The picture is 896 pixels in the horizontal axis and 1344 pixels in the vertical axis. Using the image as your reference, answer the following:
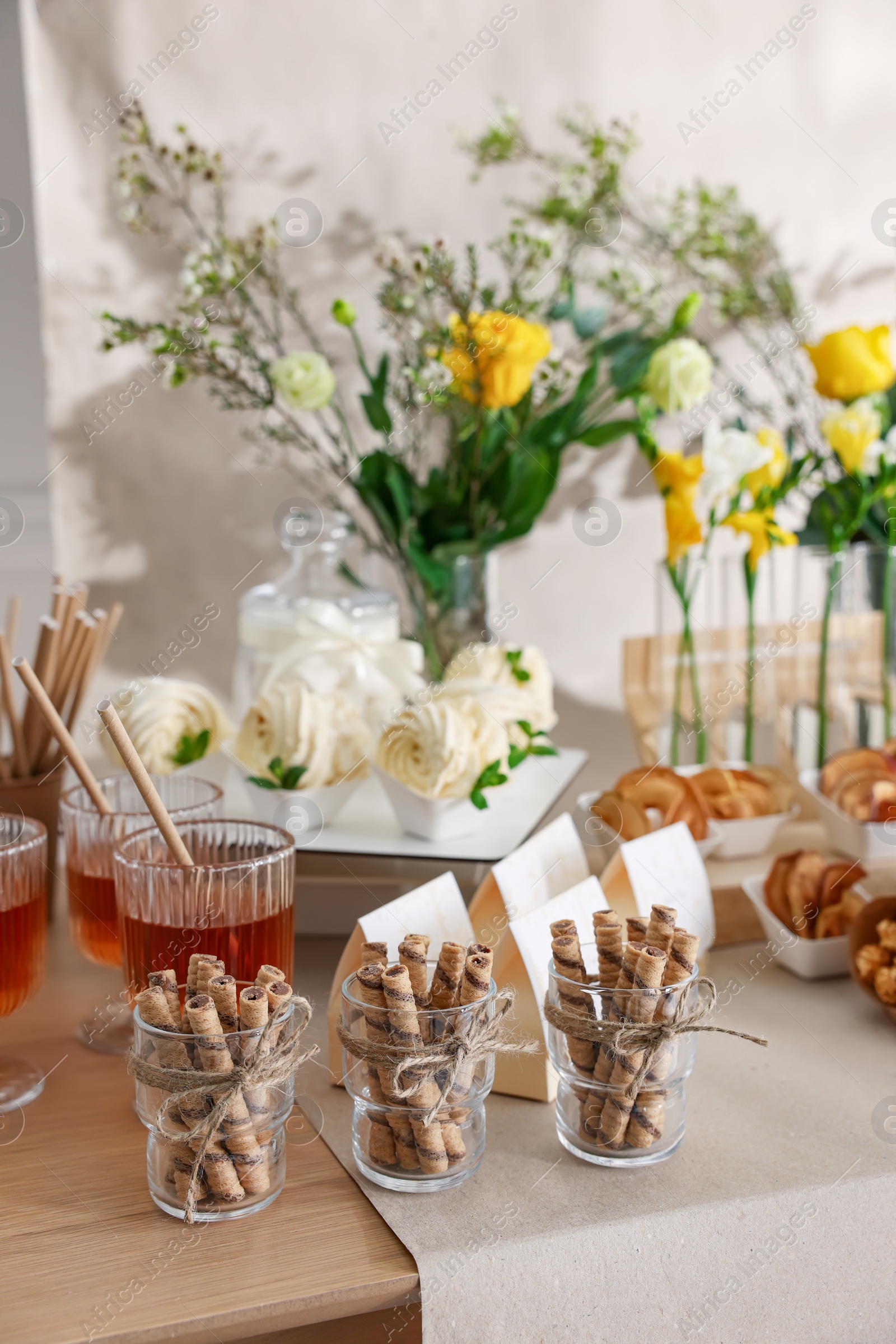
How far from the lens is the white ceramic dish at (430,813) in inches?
33.2

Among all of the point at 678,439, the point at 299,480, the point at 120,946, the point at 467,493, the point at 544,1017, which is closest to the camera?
the point at 544,1017

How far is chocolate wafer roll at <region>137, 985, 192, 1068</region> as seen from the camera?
56 centimetres

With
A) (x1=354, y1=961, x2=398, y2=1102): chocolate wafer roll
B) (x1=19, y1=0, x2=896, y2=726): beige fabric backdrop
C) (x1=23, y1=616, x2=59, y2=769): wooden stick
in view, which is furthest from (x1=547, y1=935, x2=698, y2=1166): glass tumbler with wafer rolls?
(x1=19, y1=0, x2=896, y2=726): beige fabric backdrop

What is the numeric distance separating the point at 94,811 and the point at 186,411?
0.58 metres

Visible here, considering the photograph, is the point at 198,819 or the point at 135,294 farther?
the point at 135,294

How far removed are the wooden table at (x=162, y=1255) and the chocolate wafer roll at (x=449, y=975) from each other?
0.36 ft

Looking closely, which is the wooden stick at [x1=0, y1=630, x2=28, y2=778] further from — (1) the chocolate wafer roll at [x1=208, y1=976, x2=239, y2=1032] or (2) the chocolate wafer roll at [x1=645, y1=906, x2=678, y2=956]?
(2) the chocolate wafer roll at [x1=645, y1=906, x2=678, y2=956]

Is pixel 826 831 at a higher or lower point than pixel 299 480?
lower

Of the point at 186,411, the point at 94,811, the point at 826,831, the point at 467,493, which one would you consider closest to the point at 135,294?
the point at 186,411

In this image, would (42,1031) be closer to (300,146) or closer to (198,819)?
(198,819)

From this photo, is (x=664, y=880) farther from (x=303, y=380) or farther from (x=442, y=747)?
(x=303, y=380)

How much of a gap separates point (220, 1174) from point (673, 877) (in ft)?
1.25

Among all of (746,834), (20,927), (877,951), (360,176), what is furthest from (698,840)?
(360,176)

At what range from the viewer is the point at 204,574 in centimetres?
125
